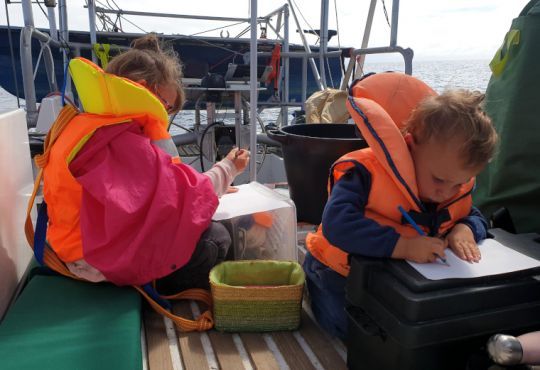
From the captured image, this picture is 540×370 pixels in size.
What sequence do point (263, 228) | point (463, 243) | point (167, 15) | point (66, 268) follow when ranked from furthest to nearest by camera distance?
1. point (167, 15)
2. point (263, 228)
3. point (66, 268)
4. point (463, 243)

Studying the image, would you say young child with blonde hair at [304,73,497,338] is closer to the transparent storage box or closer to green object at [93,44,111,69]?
the transparent storage box

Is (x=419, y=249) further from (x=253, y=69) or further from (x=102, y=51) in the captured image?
(x=102, y=51)

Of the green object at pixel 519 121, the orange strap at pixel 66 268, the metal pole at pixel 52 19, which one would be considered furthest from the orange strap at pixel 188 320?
the metal pole at pixel 52 19

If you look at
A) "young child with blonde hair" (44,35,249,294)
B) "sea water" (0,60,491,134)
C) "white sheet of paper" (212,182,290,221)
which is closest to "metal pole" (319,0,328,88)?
"sea water" (0,60,491,134)

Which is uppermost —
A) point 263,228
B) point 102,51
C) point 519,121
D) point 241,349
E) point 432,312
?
point 102,51

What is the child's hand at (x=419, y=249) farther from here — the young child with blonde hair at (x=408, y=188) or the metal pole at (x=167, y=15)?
the metal pole at (x=167, y=15)

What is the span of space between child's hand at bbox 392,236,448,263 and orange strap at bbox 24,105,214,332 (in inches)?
28.5

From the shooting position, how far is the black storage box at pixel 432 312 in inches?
42.6

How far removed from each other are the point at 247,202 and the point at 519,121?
119 centimetres

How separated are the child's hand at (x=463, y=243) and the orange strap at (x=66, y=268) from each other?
818 millimetres

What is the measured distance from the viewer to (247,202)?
80.7 inches

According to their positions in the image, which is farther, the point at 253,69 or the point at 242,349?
the point at 253,69

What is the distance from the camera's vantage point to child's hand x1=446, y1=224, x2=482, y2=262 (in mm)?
1262

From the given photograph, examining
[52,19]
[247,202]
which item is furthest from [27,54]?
[247,202]
